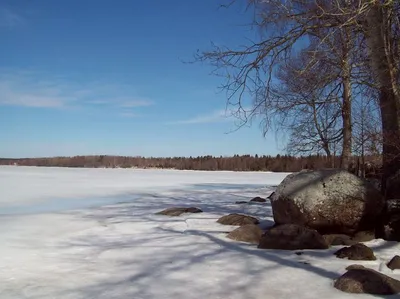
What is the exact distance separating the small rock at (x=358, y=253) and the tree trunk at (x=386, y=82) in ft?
7.06

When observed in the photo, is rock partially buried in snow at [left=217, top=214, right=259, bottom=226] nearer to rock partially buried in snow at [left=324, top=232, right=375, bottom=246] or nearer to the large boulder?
the large boulder

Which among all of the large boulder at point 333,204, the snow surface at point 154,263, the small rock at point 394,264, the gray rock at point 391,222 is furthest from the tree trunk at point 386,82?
the small rock at point 394,264

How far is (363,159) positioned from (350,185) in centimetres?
498

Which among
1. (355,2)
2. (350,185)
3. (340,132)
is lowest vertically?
(350,185)

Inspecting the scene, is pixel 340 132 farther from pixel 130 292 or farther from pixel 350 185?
pixel 130 292

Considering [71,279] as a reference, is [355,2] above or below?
above

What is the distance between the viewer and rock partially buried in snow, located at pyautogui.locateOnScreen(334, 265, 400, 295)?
384cm

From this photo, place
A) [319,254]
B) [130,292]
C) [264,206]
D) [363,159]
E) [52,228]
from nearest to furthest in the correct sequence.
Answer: [130,292] < [319,254] < [52,228] < [264,206] < [363,159]

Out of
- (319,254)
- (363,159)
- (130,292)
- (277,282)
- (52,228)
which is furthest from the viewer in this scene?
(363,159)

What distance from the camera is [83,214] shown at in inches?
378

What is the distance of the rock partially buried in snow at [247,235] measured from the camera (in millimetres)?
6250

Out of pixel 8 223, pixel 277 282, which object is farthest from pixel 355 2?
pixel 8 223

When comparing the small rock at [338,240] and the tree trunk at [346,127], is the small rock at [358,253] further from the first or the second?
the tree trunk at [346,127]

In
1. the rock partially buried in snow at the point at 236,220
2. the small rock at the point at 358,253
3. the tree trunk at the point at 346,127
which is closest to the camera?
the small rock at the point at 358,253
